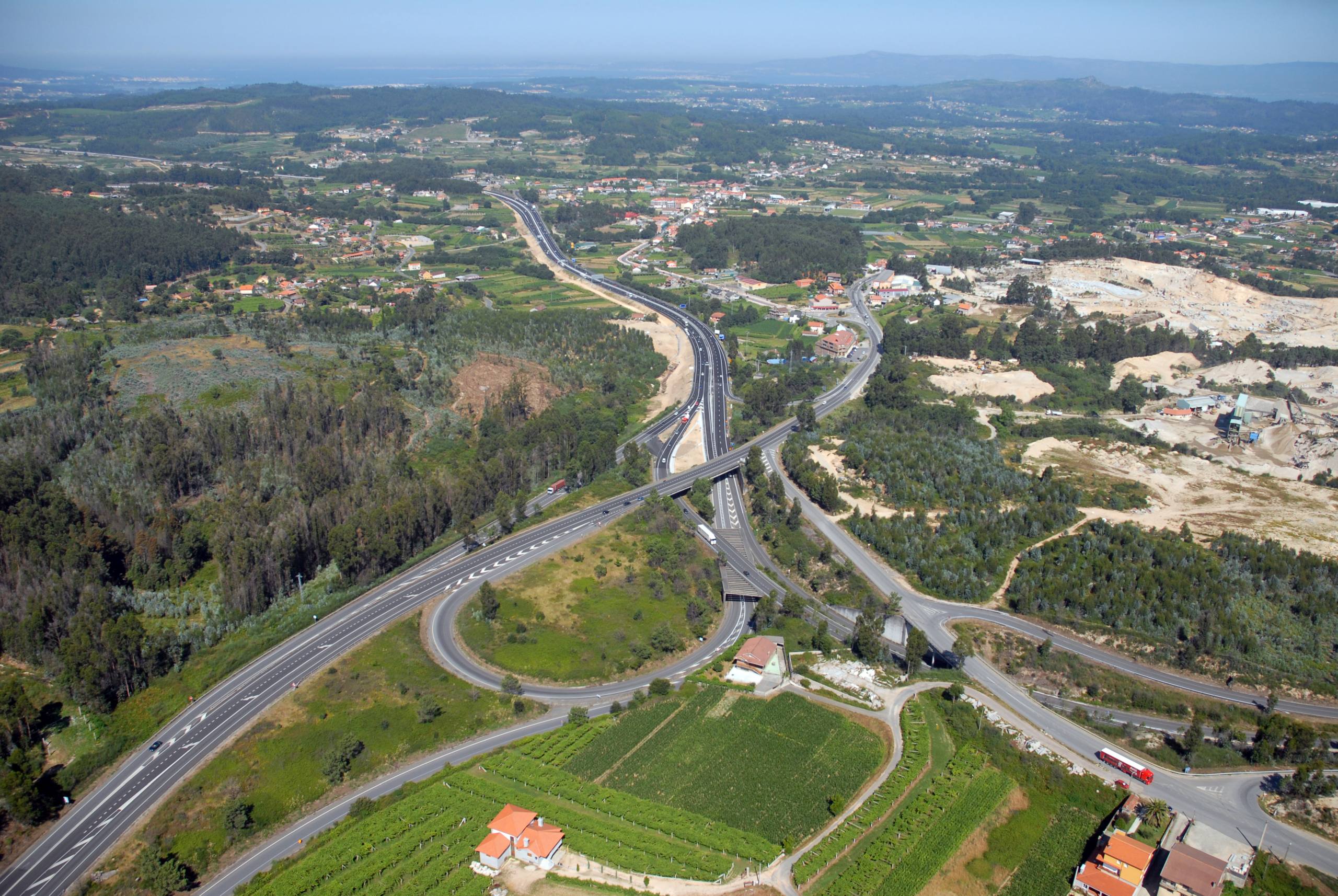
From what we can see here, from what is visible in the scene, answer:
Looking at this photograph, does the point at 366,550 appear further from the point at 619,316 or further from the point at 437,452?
the point at 619,316

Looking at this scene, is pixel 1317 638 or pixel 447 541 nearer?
pixel 1317 638

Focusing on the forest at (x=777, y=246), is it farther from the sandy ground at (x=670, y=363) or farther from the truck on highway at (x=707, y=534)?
the truck on highway at (x=707, y=534)

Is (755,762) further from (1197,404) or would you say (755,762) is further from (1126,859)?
(1197,404)

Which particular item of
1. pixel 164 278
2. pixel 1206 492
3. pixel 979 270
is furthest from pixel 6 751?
pixel 979 270

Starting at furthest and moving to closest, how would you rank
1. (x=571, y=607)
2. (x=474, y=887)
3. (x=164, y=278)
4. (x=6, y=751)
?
1. (x=164, y=278)
2. (x=571, y=607)
3. (x=6, y=751)
4. (x=474, y=887)

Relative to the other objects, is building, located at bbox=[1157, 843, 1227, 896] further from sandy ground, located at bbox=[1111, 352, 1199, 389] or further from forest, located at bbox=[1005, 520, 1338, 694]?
sandy ground, located at bbox=[1111, 352, 1199, 389]

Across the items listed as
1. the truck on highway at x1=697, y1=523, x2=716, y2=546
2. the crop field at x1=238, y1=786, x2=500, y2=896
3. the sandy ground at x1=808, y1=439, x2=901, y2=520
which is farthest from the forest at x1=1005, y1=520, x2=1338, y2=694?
the crop field at x1=238, y1=786, x2=500, y2=896
